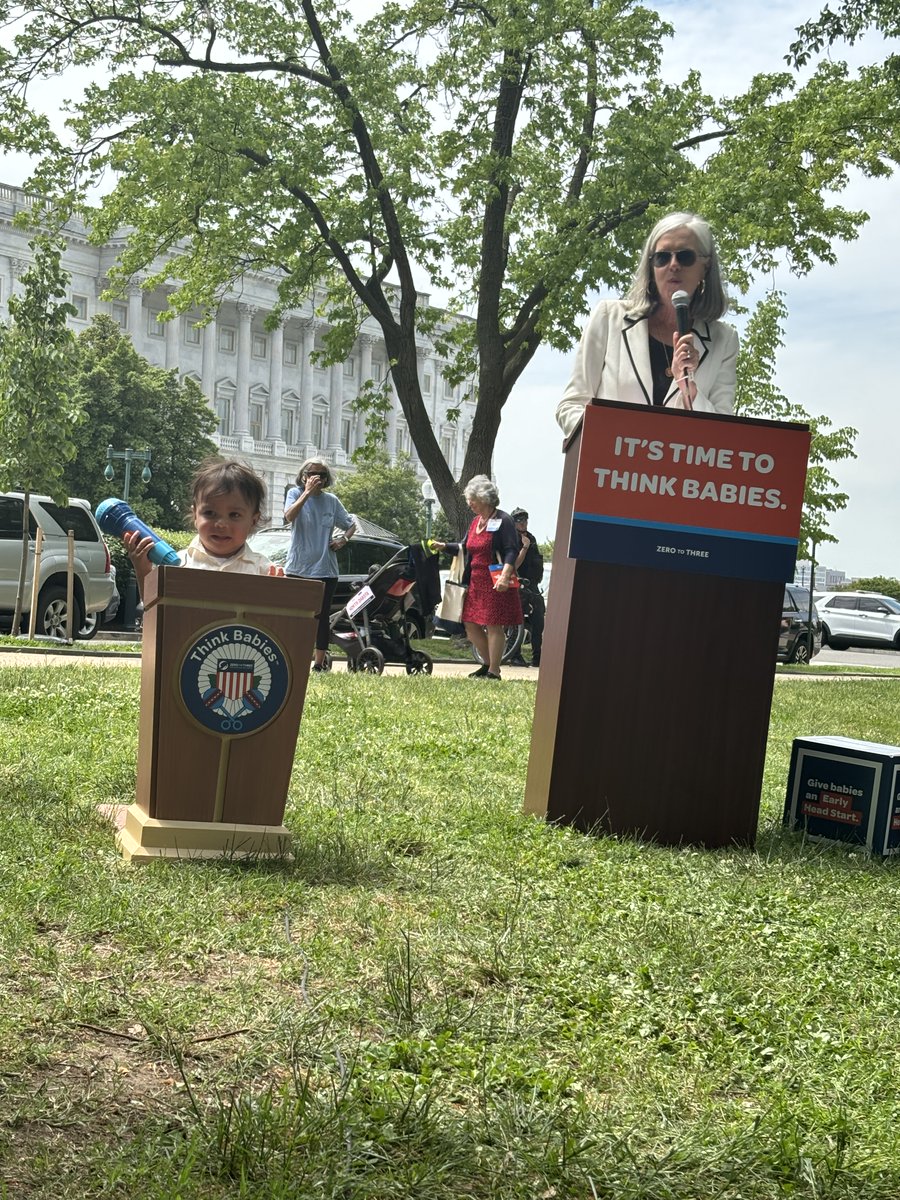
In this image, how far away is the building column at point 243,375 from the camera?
10275 centimetres

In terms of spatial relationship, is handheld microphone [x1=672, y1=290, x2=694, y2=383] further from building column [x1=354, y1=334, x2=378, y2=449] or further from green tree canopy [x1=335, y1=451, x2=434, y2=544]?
building column [x1=354, y1=334, x2=378, y2=449]

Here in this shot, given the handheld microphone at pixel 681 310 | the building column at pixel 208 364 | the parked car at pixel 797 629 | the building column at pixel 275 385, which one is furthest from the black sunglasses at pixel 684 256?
the building column at pixel 275 385

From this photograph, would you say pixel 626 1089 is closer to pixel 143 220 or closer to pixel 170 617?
pixel 170 617

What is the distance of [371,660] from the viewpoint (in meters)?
13.3

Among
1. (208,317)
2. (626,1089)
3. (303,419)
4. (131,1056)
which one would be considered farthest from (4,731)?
(303,419)

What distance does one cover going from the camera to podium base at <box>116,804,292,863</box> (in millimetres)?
4035

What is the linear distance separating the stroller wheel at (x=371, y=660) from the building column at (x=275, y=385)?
92.8 m

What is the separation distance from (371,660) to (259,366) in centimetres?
9574

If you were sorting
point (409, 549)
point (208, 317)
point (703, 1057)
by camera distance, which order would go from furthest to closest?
1. point (208, 317)
2. point (409, 549)
3. point (703, 1057)

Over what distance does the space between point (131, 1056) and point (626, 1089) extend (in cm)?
89

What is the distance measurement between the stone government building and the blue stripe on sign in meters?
89.2

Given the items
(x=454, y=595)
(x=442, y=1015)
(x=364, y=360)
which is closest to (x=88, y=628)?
(x=454, y=595)

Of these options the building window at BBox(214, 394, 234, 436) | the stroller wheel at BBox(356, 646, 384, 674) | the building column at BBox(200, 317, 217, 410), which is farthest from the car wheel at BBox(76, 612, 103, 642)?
the building window at BBox(214, 394, 234, 436)

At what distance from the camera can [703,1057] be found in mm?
2693
